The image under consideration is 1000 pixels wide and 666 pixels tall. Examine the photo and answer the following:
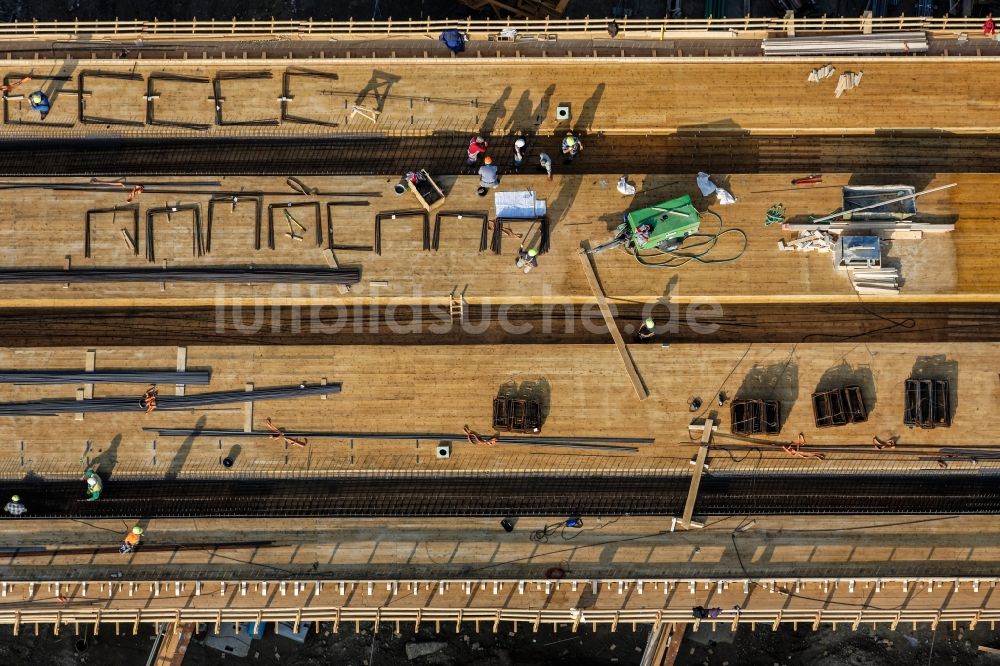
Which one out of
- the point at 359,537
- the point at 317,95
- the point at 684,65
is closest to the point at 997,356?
the point at 684,65

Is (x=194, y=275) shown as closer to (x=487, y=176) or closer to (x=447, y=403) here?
(x=447, y=403)

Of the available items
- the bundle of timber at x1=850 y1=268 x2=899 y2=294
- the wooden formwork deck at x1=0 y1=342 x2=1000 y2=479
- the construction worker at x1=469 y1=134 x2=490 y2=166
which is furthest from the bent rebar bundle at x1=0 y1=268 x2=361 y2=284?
the bundle of timber at x1=850 y1=268 x2=899 y2=294

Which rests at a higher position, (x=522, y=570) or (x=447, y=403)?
(x=447, y=403)

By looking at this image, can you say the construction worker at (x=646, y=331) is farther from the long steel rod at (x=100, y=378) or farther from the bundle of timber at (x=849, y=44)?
the long steel rod at (x=100, y=378)

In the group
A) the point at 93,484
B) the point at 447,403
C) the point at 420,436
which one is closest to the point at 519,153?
the point at 447,403

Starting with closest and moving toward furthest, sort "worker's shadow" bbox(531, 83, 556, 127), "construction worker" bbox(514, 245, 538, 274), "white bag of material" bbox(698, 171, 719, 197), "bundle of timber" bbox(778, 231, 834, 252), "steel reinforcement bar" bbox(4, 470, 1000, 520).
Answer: "bundle of timber" bbox(778, 231, 834, 252) < "construction worker" bbox(514, 245, 538, 274) < "white bag of material" bbox(698, 171, 719, 197) < "steel reinforcement bar" bbox(4, 470, 1000, 520) < "worker's shadow" bbox(531, 83, 556, 127)

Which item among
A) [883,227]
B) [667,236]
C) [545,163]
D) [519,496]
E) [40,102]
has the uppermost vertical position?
[40,102]

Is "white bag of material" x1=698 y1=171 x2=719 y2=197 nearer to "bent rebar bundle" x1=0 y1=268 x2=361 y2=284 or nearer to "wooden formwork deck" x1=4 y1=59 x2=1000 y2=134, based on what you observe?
"wooden formwork deck" x1=4 y1=59 x2=1000 y2=134
